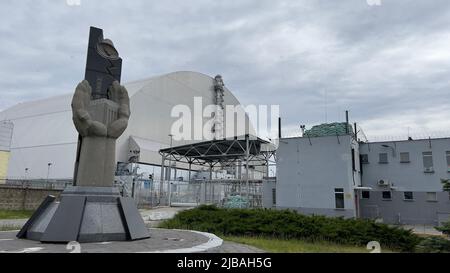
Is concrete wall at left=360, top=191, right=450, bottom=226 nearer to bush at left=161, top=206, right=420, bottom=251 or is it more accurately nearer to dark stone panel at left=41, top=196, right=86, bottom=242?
bush at left=161, top=206, right=420, bottom=251

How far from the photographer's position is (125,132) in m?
42.7

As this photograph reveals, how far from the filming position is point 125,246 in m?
7.93

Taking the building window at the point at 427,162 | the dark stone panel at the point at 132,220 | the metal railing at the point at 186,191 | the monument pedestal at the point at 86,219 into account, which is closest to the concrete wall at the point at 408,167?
the building window at the point at 427,162

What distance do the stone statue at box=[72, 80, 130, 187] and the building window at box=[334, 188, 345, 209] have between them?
1809 cm

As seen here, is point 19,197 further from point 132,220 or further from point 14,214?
point 132,220

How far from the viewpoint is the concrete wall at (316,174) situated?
2389cm

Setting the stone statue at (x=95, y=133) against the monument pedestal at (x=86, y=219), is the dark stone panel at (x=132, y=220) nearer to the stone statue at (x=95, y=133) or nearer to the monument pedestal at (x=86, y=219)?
the monument pedestal at (x=86, y=219)

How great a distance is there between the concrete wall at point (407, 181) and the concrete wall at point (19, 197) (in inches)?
983

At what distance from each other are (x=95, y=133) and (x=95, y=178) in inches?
52.8

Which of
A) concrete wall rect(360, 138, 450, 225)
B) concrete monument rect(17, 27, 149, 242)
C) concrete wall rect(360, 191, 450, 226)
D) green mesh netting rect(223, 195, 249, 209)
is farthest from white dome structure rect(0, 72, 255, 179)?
concrete monument rect(17, 27, 149, 242)

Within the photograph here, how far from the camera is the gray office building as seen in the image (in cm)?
2416

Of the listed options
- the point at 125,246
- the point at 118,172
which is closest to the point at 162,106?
the point at 118,172

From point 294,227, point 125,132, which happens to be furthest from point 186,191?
point 294,227

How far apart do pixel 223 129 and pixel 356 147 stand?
111 feet
